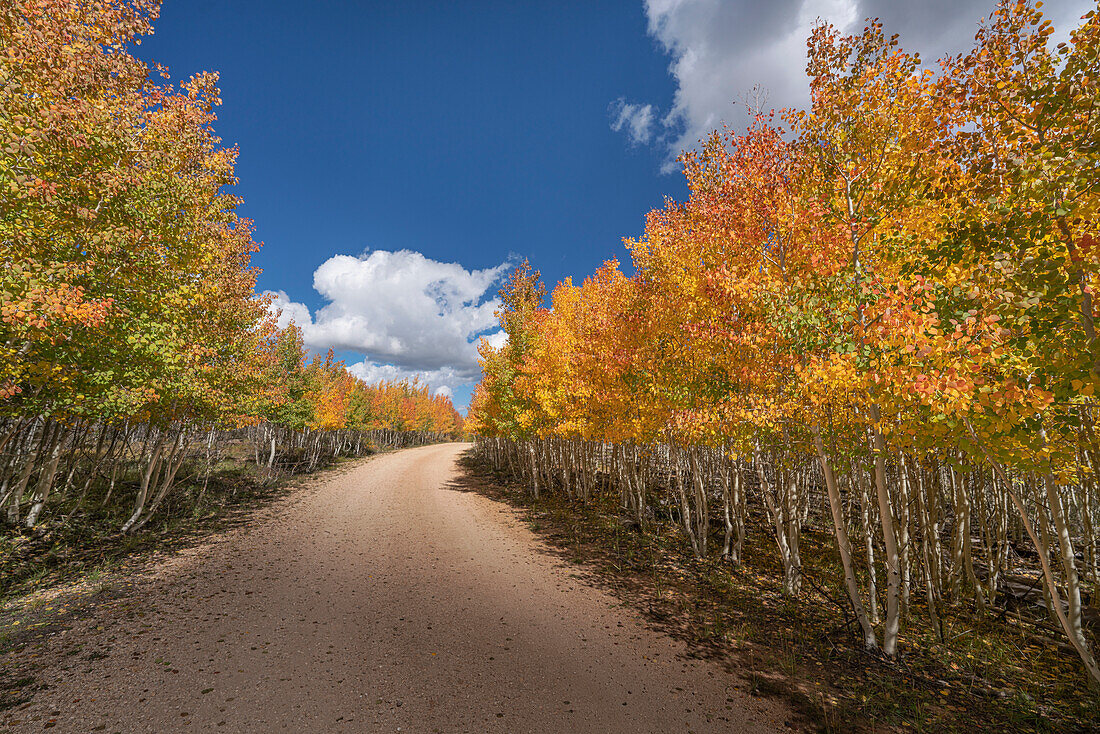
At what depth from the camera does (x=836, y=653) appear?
20.5 feet

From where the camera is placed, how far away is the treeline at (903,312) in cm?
373

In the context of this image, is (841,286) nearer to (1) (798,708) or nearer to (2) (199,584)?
(1) (798,708)

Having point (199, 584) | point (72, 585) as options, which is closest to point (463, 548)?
point (199, 584)

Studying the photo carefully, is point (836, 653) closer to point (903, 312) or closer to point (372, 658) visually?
point (903, 312)

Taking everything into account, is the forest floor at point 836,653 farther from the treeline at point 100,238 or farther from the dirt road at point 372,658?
the treeline at point 100,238

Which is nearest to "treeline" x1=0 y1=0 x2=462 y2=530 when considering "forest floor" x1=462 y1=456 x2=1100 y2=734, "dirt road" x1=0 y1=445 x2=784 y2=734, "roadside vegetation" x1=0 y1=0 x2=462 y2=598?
"roadside vegetation" x1=0 y1=0 x2=462 y2=598

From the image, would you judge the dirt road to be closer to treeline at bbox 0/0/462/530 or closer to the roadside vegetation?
the roadside vegetation

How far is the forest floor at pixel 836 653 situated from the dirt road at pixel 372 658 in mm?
743

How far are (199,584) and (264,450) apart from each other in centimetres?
2938

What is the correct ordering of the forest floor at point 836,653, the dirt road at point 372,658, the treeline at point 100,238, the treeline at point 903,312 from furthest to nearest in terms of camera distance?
the treeline at point 100,238 → the forest floor at point 836,653 → the dirt road at point 372,658 → the treeline at point 903,312

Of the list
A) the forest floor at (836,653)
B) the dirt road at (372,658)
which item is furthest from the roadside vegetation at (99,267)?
the forest floor at (836,653)

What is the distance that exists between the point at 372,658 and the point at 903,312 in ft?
26.4

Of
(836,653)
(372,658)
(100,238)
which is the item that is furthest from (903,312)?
(100,238)

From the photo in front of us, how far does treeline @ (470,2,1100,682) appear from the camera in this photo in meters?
3.73
